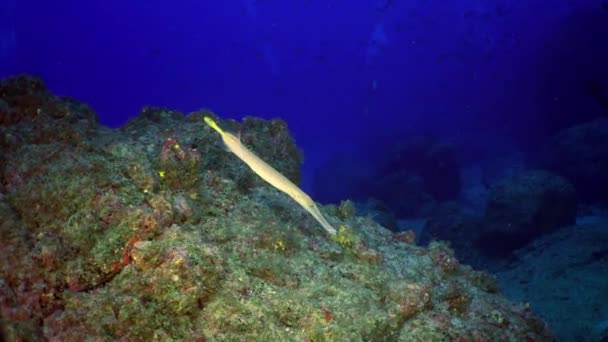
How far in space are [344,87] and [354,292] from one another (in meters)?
106

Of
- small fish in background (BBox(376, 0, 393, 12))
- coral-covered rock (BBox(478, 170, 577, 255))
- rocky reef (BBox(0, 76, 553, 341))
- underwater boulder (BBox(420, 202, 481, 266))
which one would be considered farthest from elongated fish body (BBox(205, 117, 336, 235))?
small fish in background (BBox(376, 0, 393, 12))

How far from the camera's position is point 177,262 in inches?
115

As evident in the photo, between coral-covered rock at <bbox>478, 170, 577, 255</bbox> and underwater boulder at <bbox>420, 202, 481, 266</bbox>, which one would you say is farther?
underwater boulder at <bbox>420, 202, 481, 266</bbox>

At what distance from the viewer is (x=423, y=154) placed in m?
28.8

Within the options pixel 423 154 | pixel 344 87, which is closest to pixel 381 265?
pixel 423 154

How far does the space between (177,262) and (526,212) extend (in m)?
16.5

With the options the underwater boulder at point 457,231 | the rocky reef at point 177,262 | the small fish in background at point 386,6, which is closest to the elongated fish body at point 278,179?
the rocky reef at point 177,262

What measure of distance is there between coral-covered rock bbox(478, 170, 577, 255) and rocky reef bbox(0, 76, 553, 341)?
41.1 feet

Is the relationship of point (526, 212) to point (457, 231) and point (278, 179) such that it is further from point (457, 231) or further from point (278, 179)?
point (278, 179)

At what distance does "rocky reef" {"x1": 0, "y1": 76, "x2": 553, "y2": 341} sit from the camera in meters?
2.75

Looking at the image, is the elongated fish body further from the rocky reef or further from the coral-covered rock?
the coral-covered rock

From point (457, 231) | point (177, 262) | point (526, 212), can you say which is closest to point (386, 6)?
point (457, 231)

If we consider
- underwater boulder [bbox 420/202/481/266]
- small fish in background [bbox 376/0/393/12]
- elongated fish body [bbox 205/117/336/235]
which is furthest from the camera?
small fish in background [bbox 376/0/393/12]

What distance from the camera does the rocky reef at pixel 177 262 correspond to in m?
2.75
